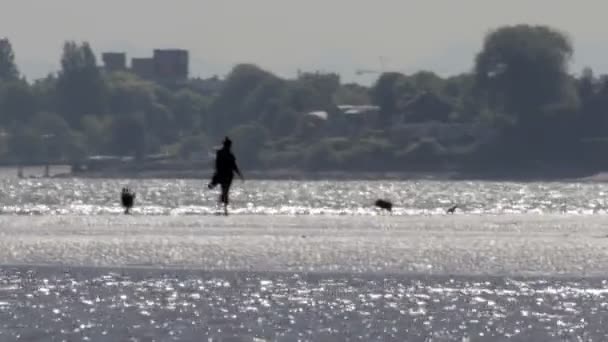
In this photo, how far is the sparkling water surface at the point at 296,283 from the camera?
73.3 feet

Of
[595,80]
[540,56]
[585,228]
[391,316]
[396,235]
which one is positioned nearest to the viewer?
[391,316]

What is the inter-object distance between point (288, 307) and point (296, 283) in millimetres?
2007

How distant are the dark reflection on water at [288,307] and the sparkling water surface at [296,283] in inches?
0.8

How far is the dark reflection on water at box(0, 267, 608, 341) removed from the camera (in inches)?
867

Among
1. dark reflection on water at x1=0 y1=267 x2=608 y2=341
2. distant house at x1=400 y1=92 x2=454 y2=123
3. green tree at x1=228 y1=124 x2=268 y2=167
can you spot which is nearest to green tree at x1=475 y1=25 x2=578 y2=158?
distant house at x1=400 y1=92 x2=454 y2=123

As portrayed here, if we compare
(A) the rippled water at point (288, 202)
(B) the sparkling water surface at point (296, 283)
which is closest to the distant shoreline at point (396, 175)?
(A) the rippled water at point (288, 202)

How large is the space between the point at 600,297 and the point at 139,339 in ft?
19.0

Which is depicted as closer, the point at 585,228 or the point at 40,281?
the point at 40,281

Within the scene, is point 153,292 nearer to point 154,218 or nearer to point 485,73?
point 154,218

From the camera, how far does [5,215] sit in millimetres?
39250

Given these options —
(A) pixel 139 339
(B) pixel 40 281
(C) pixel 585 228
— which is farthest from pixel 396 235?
(A) pixel 139 339

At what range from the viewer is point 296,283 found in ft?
85.1

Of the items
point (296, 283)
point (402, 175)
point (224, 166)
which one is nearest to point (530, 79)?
point (402, 175)

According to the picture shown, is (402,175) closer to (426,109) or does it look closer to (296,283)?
(426,109)
